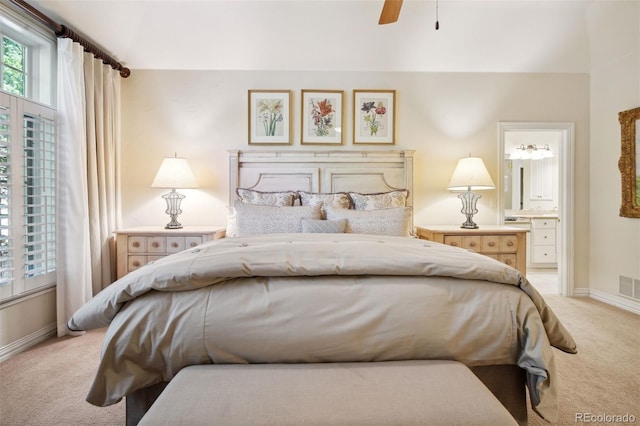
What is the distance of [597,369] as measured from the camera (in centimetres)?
205

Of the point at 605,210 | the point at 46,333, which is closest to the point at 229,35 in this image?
the point at 46,333

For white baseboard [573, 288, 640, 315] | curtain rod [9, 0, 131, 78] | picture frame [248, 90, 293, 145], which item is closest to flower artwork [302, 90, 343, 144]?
picture frame [248, 90, 293, 145]

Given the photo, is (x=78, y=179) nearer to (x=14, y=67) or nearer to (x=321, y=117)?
(x=14, y=67)

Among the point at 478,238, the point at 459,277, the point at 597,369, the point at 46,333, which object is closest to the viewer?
the point at 459,277

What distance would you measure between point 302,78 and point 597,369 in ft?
11.1

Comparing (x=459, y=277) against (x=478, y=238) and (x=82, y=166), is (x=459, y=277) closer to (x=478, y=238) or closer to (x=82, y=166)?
(x=478, y=238)

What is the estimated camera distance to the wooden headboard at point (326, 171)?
350 cm

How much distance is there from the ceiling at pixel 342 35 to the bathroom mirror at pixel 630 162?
80 cm

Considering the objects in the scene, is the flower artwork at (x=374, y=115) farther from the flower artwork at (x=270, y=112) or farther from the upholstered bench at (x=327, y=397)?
the upholstered bench at (x=327, y=397)

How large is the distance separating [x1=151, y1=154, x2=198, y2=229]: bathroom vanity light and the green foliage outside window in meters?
1.11

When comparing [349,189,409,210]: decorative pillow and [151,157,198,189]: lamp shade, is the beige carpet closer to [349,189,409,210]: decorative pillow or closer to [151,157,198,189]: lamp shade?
[151,157,198,189]: lamp shade

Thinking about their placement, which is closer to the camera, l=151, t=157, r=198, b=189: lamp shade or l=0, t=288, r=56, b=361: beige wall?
l=0, t=288, r=56, b=361: beige wall

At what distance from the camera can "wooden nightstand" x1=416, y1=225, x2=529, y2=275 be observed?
311cm

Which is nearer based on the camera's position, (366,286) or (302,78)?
(366,286)
